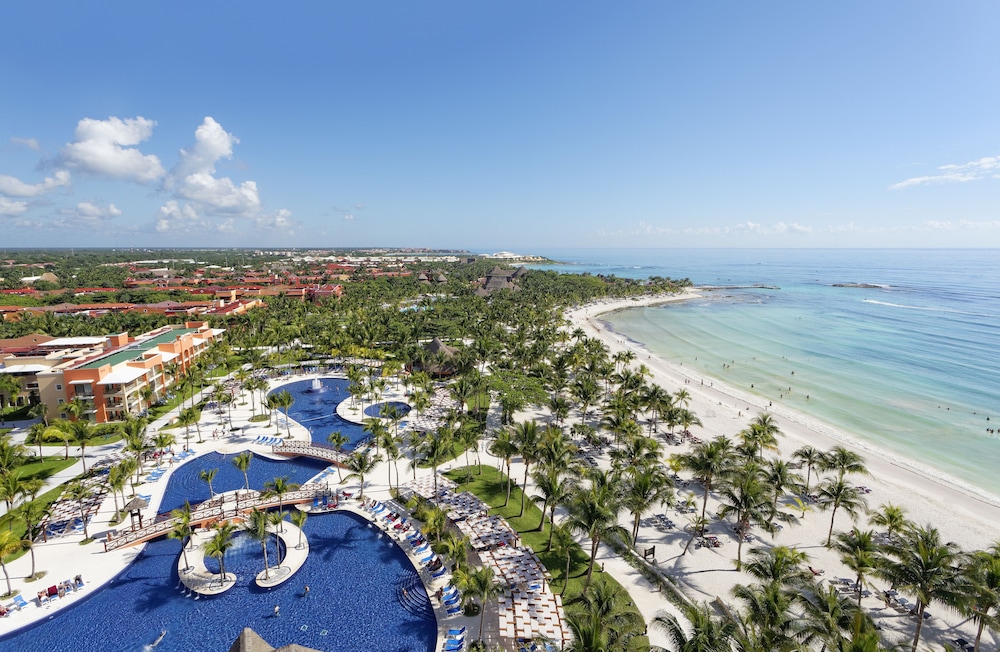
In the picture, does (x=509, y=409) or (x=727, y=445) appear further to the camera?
(x=509, y=409)

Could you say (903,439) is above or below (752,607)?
below

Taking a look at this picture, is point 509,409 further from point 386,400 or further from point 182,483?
point 182,483

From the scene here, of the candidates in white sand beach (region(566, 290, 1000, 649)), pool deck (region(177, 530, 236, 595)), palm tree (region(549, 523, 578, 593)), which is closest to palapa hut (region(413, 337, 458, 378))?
white sand beach (region(566, 290, 1000, 649))

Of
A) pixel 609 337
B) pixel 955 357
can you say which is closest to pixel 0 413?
pixel 609 337

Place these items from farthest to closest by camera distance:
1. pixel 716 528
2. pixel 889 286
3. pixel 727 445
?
pixel 889 286 < pixel 727 445 < pixel 716 528

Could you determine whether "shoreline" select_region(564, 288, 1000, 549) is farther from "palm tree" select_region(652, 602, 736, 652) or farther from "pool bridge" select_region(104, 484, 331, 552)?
"pool bridge" select_region(104, 484, 331, 552)

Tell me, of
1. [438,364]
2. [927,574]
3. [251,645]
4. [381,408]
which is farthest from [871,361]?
[251,645]
